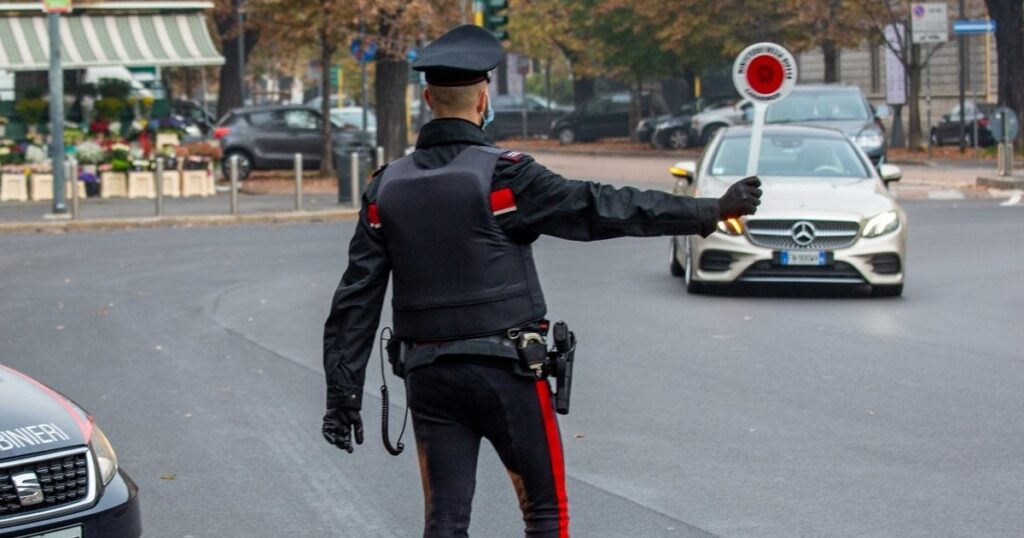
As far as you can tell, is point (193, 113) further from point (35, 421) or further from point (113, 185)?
point (35, 421)

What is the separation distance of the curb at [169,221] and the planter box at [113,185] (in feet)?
16.2

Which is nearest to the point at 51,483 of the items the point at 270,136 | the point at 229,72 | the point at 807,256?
the point at 807,256

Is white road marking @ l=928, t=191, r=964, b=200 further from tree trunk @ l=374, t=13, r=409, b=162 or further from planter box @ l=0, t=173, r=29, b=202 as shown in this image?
planter box @ l=0, t=173, r=29, b=202

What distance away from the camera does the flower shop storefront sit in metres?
29.8

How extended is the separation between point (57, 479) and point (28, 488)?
118 millimetres

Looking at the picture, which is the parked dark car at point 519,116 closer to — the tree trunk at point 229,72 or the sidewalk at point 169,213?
the tree trunk at point 229,72

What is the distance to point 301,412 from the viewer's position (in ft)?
31.1

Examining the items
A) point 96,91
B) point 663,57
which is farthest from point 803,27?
point 96,91

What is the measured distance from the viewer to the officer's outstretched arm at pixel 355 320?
468 cm

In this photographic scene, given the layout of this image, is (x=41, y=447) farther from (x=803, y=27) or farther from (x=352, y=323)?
(x=803, y=27)

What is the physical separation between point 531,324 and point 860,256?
992 cm

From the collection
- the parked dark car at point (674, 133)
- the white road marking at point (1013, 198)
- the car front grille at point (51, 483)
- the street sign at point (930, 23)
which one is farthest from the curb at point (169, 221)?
the parked dark car at point (674, 133)

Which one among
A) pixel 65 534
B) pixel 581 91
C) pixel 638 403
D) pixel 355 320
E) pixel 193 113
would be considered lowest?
pixel 638 403

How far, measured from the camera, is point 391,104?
3341cm
